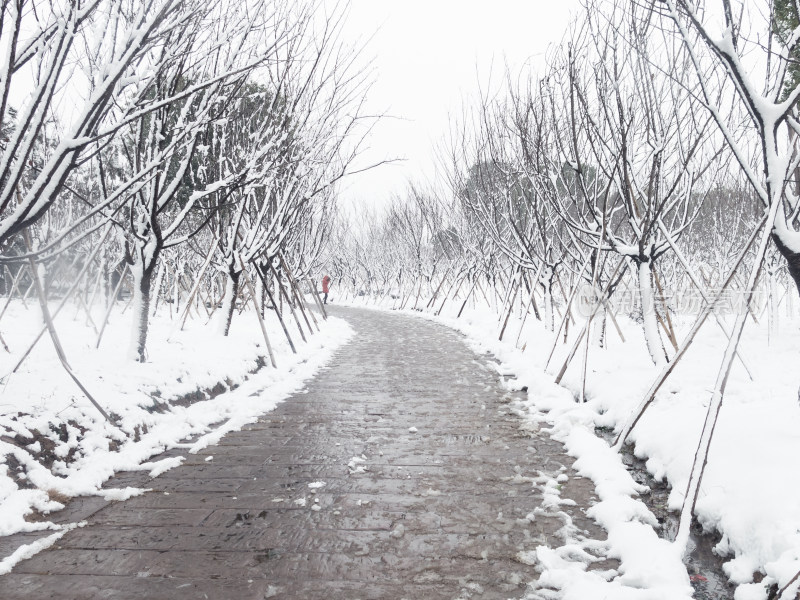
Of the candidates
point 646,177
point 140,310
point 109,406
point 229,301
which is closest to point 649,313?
point 646,177

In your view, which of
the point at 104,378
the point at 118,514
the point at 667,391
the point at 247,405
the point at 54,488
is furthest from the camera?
the point at 247,405

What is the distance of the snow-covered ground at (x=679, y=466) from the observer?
2281mm

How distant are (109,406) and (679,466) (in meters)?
4.34

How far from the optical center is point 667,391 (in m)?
5.21

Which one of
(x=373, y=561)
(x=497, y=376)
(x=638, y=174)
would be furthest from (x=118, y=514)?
(x=638, y=174)

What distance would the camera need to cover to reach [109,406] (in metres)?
4.27

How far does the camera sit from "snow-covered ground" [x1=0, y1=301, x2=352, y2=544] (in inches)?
126

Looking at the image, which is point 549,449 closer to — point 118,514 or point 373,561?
point 373,561

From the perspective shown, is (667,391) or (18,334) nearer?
(667,391)

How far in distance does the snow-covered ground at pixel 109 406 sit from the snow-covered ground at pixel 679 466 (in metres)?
2.90

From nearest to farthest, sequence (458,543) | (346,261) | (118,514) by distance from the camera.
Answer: (458,543)
(118,514)
(346,261)

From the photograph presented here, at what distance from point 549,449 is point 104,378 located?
13.4 ft

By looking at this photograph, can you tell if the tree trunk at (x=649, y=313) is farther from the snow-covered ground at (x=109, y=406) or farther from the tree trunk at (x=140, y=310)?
the tree trunk at (x=140, y=310)

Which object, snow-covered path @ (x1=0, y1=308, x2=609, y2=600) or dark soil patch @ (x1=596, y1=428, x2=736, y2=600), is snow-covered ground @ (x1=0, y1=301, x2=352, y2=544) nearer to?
snow-covered path @ (x1=0, y1=308, x2=609, y2=600)
